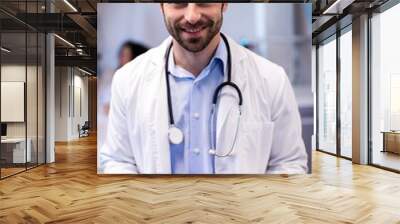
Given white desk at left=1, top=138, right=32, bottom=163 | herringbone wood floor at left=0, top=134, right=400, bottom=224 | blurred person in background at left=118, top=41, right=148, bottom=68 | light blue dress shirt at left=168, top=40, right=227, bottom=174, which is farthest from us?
white desk at left=1, top=138, right=32, bottom=163

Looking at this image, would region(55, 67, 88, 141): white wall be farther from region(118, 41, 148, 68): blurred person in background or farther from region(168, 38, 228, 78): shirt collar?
region(168, 38, 228, 78): shirt collar

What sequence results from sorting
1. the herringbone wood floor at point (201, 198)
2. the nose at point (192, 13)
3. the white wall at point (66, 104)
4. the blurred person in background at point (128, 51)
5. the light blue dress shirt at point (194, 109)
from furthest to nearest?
the white wall at point (66, 104), the blurred person in background at point (128, 51), the nose at point (192, 13), the light blue dress shirt at point (194, 109), the herringbone wood floor at point (201, 198)

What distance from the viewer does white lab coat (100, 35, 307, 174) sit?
607 centimetres

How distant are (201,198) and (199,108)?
1.40m

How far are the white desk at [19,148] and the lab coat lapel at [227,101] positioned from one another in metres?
3.74

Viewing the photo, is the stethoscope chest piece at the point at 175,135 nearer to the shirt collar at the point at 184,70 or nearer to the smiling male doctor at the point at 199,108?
the smiling male doctor at the point at 199,108

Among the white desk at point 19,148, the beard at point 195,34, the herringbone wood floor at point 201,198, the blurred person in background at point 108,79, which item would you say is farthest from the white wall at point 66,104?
the beard at point 195,34

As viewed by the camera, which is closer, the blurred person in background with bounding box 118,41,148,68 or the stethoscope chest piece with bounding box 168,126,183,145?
the stethoscope chest piece with bounding box 168,126,183,145

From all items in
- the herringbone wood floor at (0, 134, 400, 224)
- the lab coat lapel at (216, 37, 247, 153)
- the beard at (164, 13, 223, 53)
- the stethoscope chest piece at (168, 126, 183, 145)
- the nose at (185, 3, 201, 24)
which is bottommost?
the herringbone wood floor at (0, 134, 400, 224)

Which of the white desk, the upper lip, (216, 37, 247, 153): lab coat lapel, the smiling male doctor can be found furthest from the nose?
the white desk

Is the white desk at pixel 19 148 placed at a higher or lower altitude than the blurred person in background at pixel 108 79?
lower

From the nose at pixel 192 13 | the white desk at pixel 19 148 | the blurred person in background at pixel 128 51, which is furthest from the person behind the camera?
the white desk at pixel 19 148

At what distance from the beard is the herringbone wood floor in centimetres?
206

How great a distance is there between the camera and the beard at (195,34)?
243 inches
